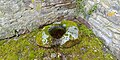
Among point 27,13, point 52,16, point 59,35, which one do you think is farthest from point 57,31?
point 27,13

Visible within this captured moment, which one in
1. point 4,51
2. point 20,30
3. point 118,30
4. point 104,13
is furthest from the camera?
point 20,30

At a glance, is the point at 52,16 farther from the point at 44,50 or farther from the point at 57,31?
the point at 44,50

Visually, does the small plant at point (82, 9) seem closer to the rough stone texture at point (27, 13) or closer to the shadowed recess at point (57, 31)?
the rough stone texture at point (27, 13)

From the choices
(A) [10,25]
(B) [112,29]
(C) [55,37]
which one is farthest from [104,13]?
(A) [10,25]

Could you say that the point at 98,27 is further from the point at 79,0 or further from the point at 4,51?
the point at 4,51

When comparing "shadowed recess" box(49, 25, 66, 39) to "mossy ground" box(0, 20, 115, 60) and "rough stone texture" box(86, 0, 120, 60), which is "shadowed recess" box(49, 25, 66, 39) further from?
"rough stone texture" box(86, 0, 120, 60)

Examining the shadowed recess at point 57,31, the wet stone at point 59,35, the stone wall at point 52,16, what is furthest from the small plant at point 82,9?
the shadowed recess at point 57,31

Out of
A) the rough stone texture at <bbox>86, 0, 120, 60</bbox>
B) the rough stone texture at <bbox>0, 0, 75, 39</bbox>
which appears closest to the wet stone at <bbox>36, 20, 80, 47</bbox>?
the rough stone texture at <bbox>0, 0, 75, 39</bbox>
